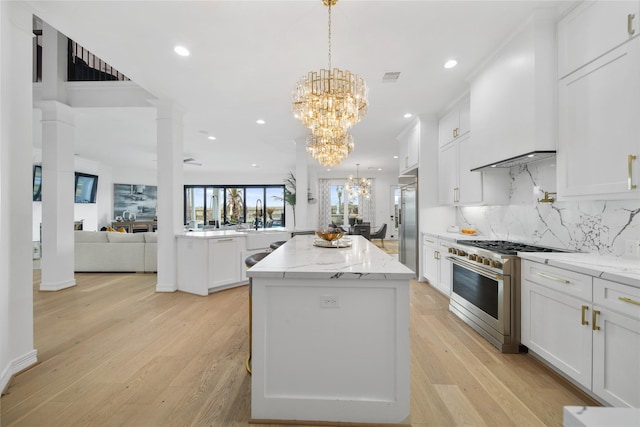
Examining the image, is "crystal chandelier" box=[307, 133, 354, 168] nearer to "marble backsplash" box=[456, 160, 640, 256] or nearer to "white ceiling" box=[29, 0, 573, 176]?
"white ceiling" box=[29, 0, 573, 176]

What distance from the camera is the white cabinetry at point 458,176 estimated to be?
3.49m

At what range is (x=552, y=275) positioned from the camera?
1973 millimetres

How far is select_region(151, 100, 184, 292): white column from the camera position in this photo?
4.04 metres

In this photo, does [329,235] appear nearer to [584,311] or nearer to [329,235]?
[329,235]

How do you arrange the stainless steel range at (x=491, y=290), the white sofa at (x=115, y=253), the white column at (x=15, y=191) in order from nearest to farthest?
the white column at (x=15, y=191) → the stainless steel range at (x=491, y=290) → the white sofa at (x=115, y=253)

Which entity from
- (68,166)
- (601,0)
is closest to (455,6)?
(601,0)

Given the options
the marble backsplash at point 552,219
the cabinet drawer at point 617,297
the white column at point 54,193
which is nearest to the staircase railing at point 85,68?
the white column at point 54,193

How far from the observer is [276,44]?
2.63m

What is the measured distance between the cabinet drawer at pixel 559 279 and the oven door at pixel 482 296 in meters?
0.18

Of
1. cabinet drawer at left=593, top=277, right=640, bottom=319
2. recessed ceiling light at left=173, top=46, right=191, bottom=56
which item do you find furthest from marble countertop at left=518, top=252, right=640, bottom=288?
recessed ceiling light at left=173, top=46, right=191, bottom=56

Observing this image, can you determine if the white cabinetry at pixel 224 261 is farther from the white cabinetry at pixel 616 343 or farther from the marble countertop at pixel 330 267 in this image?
the white cabinetry at pixel 616 343

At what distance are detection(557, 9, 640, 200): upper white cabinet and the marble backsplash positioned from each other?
288mm

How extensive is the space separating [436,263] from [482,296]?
1412 mm

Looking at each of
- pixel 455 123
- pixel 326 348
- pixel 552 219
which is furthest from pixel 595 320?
pixel 455 123
